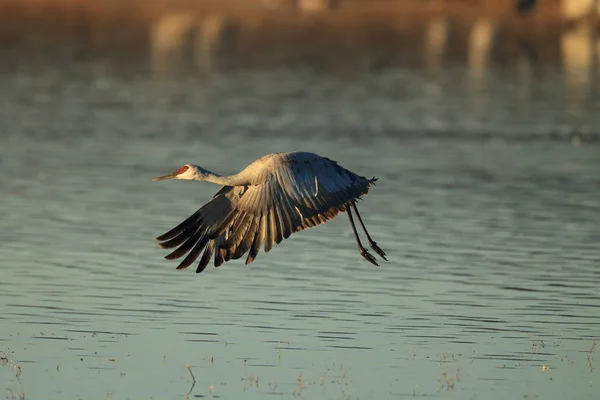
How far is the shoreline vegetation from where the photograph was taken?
4181cm

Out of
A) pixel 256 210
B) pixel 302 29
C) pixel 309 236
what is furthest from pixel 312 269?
pixel 302 29

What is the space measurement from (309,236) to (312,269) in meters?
1.94

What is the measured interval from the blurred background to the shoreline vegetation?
309 cm

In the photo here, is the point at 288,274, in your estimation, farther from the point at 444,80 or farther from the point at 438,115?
the point at 444,80

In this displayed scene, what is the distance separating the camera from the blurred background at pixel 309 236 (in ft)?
32.5

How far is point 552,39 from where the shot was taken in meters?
48.1

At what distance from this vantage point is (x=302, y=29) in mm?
49062

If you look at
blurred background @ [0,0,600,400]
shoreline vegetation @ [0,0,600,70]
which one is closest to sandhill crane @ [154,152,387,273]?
blurred background @ [0,0,600,400]

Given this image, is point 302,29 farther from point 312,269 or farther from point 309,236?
point 312,269

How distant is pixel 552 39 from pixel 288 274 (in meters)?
36.4

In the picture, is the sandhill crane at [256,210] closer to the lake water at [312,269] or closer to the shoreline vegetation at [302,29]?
the lake water at [312,269]

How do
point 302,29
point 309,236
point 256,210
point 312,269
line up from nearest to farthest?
1. point 256,210
2. point 312,269
3. point 309,236
4. point 302,29

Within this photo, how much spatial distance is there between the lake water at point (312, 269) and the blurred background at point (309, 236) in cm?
3

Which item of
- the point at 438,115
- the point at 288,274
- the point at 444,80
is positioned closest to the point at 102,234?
the point at 288,274
